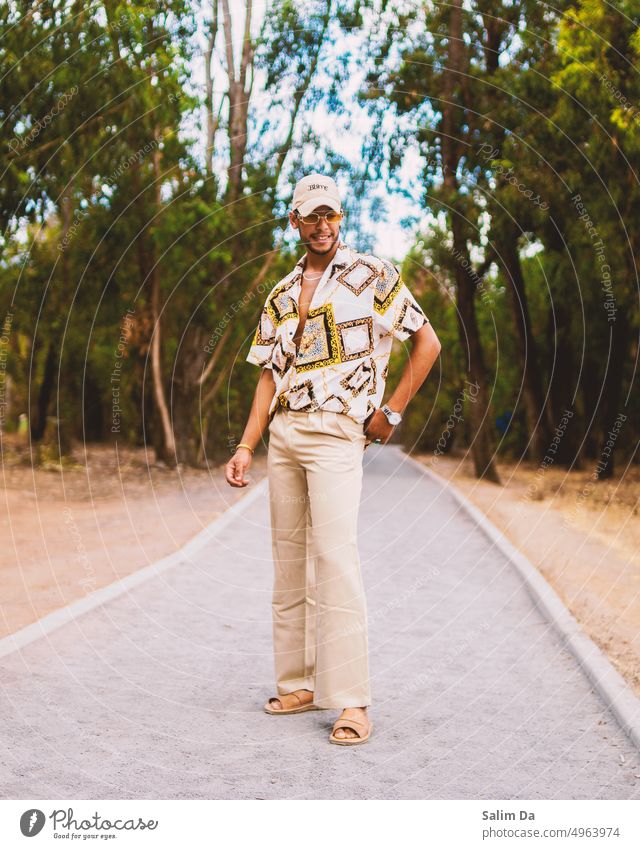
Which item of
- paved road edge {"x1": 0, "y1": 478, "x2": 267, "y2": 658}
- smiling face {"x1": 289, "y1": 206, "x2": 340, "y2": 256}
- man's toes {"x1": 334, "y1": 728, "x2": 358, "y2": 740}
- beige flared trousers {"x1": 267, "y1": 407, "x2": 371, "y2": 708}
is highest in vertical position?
smiling face {"x1": 289, "y1": 206, "x2": 340, "y2": 256}

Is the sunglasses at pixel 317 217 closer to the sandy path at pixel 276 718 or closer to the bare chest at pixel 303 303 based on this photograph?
the bare chest at pixel 303 303

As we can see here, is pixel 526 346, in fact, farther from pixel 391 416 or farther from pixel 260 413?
pixel 391 416

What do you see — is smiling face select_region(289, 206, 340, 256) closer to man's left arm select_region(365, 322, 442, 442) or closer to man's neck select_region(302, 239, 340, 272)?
man's neck select_region(302, 239, 340, 272)

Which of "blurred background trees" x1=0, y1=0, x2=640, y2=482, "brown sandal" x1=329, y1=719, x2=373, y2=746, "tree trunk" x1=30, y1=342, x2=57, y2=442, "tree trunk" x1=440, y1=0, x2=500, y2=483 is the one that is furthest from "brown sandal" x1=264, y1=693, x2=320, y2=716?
"tree trunk" x1=30, y1=342, x2=57, y2=442

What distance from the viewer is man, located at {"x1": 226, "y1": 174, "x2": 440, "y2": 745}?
4.69m

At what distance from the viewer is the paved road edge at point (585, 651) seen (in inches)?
201

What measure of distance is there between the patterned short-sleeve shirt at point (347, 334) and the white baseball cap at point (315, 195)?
0.83 feet

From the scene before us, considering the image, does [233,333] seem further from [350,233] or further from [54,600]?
[54,600]

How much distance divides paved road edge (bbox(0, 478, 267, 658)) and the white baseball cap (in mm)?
3057
